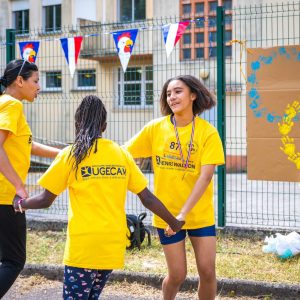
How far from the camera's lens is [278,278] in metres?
5.54

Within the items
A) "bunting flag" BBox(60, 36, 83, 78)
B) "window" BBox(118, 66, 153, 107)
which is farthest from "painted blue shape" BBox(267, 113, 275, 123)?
"bunting flag" BBox(60, 36, 83, 78)

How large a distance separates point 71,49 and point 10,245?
14.3 feet

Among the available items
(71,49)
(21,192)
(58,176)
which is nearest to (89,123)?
(58,176)

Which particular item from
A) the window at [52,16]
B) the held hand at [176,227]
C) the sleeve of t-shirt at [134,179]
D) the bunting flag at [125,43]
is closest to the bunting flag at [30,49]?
the bunting flag at [125,43]

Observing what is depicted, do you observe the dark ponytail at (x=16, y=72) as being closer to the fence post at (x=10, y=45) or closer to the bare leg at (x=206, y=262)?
the bare leg at (x=206, y=262)

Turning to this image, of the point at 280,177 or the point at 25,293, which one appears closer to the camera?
the point at 25,293

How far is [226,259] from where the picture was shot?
6359 millimetres

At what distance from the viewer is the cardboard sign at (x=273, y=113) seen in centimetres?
702

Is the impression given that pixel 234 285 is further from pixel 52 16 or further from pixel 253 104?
pixel 52 16

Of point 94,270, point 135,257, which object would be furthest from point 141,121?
point 94,270

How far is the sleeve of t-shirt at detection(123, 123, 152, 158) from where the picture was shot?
434 cm

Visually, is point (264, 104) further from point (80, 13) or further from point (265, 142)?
point (80, 13)

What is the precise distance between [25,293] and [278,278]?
2456 millimetres

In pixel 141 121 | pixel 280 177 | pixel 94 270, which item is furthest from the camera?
pixel 141 121
